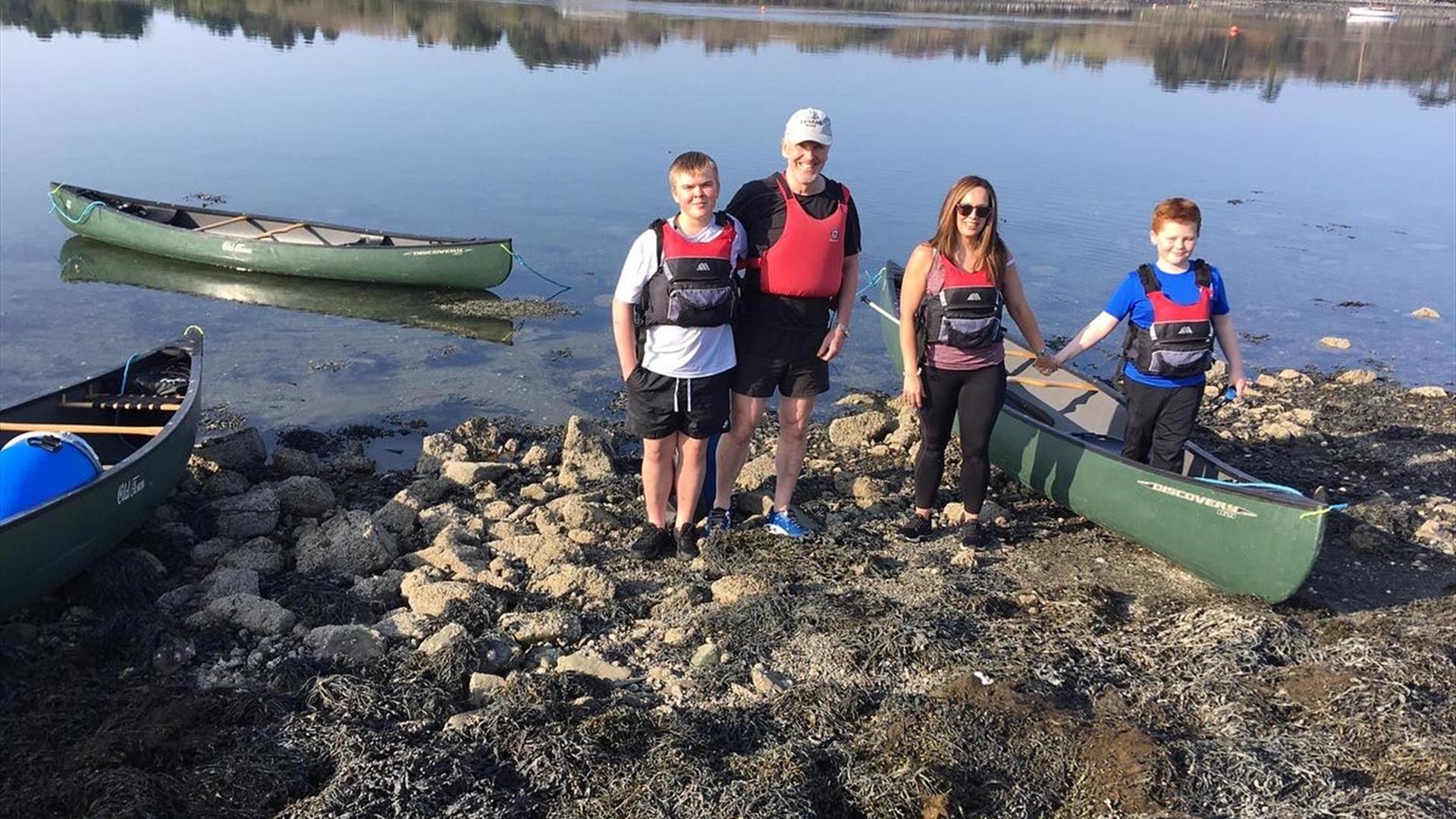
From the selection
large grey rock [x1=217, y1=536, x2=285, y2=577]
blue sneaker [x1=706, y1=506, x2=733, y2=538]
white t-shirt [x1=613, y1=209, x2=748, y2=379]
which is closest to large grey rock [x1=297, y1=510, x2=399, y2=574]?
large grey rock [x1=217, y1=536, x2=285, y2=577]

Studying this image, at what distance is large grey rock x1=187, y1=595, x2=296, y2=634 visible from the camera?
4820mm

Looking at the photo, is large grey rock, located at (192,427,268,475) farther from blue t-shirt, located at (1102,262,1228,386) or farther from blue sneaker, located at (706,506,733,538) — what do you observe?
blue t-shirt, located at (1102,262,1228,386)

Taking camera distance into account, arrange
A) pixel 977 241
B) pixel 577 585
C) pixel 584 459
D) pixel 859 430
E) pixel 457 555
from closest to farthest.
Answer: pixel 977 241 < pixel 577 585 < pixel 457 555 < pixel 584 459 < pixel 859 430

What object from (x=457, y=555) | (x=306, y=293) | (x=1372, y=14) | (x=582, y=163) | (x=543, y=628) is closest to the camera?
(x=543, y=628)

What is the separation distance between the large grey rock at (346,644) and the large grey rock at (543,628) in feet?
1.82

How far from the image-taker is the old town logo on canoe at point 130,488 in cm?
521

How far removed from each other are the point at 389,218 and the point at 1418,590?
1224 centimetres

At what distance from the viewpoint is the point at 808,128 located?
463 centimetres

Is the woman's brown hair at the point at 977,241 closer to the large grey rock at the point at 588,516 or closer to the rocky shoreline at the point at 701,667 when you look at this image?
the rocky shoreline at the point at 701,667

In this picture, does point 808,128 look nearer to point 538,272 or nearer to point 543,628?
point 543,628

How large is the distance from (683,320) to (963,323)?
4.39ft

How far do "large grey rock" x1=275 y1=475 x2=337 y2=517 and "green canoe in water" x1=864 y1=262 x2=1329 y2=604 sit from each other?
13.4ft

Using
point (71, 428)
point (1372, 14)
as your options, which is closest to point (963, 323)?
point (71, 428)

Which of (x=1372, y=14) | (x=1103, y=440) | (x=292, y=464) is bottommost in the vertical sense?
(x=292, y=464)
